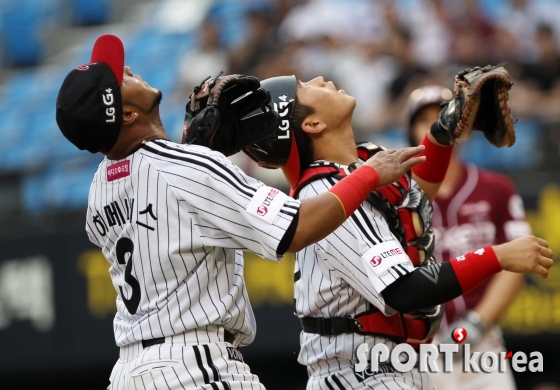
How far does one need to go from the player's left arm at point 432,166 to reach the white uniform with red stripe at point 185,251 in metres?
1.18

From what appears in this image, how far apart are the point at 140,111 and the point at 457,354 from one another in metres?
2.49

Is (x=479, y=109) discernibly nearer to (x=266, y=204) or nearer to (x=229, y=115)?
(x=229, y=115)

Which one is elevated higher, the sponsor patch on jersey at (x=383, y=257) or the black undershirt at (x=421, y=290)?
the sponsor patch on jersey at (x=383, y=257)

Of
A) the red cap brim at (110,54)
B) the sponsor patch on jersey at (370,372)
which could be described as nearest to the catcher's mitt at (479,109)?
the sponsor patch on jersey at (370,372)

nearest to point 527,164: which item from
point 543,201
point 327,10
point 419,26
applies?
point 543,201

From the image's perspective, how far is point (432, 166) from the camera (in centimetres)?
423

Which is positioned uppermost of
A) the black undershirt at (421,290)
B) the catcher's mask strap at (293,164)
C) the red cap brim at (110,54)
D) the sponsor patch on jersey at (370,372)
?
the red cap brim at (110,54)

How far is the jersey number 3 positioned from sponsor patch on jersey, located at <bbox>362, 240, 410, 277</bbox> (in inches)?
32.7

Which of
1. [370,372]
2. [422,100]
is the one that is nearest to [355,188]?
[370,372]

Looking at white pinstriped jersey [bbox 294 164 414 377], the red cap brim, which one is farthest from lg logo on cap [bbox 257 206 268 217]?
the red cap brim

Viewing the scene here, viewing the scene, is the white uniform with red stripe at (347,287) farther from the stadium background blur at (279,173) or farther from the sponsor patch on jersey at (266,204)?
the stadium background blur at (279,173)

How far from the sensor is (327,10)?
31.4 feet

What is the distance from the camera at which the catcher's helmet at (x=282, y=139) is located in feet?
12.7

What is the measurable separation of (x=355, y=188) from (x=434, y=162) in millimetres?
1091
